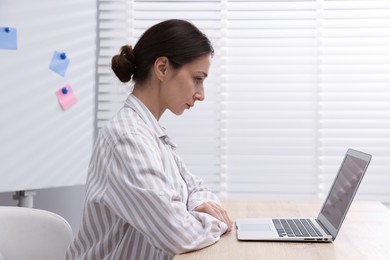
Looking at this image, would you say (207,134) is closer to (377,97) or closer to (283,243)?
(377,97)

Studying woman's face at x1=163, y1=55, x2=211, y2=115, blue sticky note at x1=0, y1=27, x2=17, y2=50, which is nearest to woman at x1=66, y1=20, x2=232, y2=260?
woman's face at x1=163, y1=55, x2=211, y2=115

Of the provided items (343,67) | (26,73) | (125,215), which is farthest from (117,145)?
(343,67)

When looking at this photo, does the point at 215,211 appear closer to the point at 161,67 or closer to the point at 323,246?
the point at 323,246

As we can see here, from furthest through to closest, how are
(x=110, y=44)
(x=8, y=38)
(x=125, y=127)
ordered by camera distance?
(x=110, y=44)
(x=8, y=38)
(x=125, y=127)

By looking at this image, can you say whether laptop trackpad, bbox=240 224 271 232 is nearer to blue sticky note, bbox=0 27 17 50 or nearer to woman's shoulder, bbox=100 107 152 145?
woman's shoulder, bbox=100 107 152 145

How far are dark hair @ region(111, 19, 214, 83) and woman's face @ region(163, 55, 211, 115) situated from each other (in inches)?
0.8

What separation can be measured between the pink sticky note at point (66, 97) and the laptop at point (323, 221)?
116 centimetres

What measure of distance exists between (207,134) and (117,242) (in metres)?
1.43

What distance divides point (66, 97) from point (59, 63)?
161 mm

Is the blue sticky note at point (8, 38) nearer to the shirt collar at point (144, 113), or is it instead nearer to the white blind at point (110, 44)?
the white blind at point (110, 44)

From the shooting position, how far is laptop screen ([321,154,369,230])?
4.74 feet

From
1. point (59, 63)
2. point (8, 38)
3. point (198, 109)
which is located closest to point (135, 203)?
point (8, 38)

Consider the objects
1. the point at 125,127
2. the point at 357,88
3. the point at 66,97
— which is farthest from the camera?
the point at 357,88

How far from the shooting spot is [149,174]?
128 centimetres
